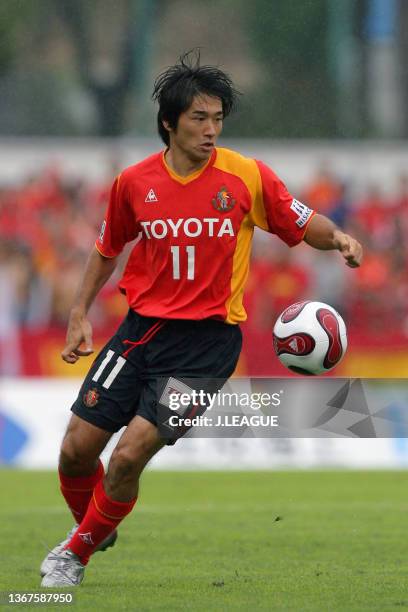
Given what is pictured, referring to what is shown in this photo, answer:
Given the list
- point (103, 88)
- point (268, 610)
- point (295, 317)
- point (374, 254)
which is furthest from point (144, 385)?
point (103, 88)

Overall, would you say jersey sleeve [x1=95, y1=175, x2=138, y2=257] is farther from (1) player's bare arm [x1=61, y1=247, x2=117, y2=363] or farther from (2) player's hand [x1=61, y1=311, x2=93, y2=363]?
(2) player's hand [x1=61, y1=311, x2=93, y2=363]

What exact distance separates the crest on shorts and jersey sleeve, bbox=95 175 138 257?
2.33 feet

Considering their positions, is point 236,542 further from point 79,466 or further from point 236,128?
point 236,128

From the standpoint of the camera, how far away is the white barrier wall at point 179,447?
14.1m

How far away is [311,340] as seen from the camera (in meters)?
6.75

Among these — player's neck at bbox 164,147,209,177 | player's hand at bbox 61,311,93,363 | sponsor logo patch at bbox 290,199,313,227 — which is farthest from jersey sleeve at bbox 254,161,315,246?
player's hand at bbox 61,311,93,363

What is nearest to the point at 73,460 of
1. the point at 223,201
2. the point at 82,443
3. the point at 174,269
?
the point at 82,443

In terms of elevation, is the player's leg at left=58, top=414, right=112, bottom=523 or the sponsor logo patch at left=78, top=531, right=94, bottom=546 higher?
the player's leg at left=58, top=414, right=112, bottom=523

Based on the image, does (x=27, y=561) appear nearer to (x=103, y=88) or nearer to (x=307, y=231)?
(x=307, y=231)

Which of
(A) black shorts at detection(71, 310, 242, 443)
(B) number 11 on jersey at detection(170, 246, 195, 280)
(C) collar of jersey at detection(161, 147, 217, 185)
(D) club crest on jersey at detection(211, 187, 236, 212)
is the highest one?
(C) collar of jersey at detection(161, 147, 217, 185)

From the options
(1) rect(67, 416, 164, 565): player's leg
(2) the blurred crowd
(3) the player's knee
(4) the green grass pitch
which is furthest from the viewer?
(2) the blurred crowd

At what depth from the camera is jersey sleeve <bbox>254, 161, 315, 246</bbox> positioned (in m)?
6.83

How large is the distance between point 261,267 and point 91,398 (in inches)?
421

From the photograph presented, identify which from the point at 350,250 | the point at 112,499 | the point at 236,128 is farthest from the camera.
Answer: the point at 236,128
